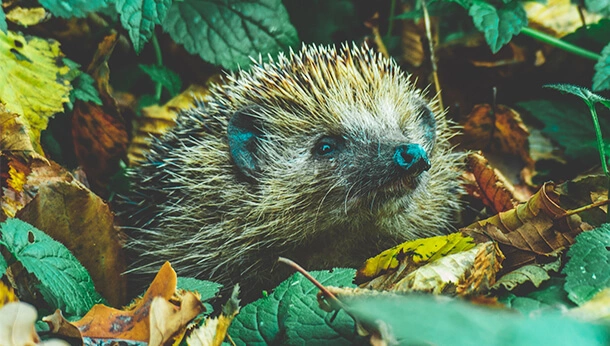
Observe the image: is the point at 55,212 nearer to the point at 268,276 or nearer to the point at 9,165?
the point at 9,165

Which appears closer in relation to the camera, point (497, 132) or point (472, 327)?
point (472, 327)

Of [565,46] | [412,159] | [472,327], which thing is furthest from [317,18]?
[472,327]

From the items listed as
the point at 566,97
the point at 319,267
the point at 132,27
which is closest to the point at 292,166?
the point at 319,267

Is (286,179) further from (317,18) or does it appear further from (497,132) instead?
(317,18)

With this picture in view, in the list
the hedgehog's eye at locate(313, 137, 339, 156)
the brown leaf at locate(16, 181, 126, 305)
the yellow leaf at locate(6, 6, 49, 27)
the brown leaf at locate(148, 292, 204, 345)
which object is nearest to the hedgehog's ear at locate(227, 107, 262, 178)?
the hedgehog's eye at locate(313, 137, 339, 156)

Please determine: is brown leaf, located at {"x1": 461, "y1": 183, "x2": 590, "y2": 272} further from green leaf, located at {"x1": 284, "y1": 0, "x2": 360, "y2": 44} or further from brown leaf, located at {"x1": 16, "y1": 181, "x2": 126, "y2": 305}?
green leaf, located at {"x1": 284, "y1": 0, "x2": 360, "y2": 44}

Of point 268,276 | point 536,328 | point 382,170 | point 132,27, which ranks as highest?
point 132,27
